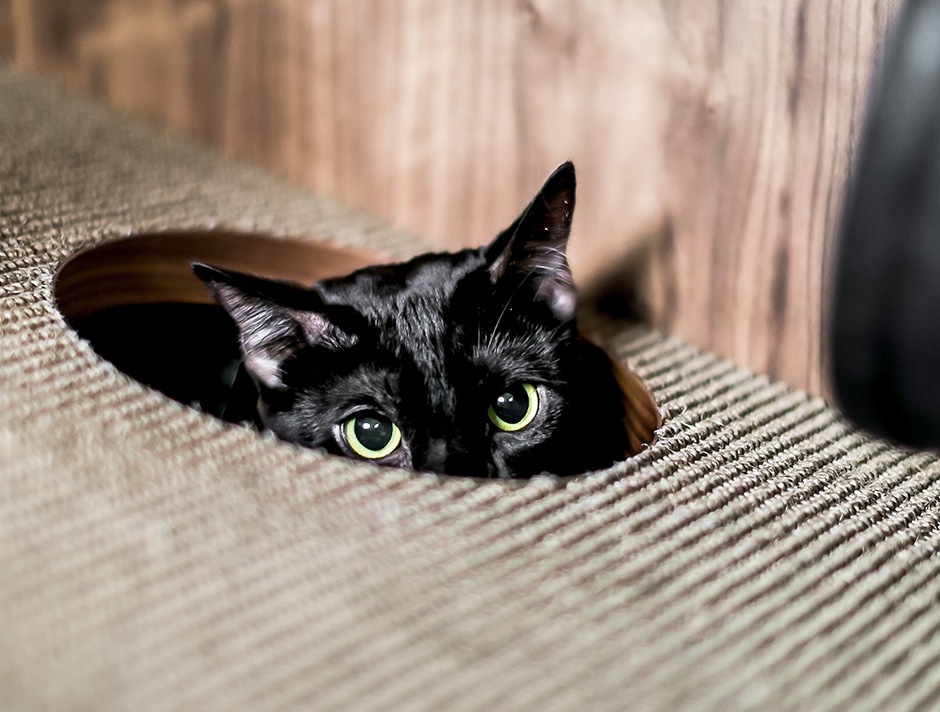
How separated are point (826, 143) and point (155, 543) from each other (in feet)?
2.51

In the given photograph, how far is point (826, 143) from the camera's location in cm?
97

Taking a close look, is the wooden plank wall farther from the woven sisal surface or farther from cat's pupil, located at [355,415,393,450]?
cat's pupil, located at [355,415,393,450]

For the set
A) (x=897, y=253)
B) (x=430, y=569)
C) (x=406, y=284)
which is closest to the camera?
(x=430, y=569)

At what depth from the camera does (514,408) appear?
0.95 m

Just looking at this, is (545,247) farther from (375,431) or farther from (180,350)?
(180,350)

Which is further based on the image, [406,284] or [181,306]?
[181,306]

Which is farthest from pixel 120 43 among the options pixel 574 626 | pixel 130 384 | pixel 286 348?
pixel 574 626

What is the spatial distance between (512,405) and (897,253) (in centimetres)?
38

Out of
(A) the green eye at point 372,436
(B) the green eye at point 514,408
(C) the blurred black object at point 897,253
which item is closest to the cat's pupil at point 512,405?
(B) the green eye at point 514,408

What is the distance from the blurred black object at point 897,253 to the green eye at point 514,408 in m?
0.30

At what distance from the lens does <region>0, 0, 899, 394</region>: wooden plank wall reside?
3.25 feet

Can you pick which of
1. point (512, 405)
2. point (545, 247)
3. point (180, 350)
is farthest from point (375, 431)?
point (180, 350)

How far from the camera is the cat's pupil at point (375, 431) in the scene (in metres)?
0.92

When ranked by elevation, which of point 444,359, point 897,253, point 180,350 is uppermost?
point 897,253
